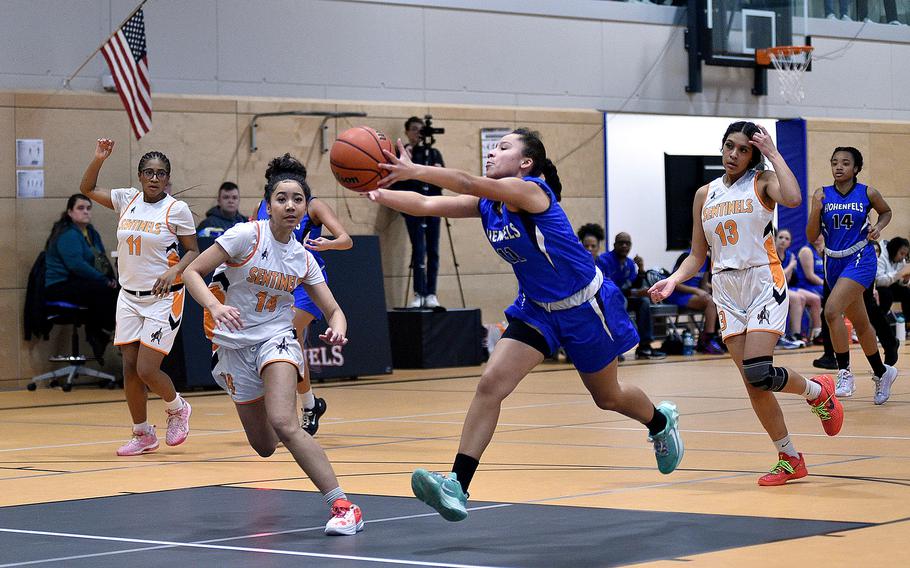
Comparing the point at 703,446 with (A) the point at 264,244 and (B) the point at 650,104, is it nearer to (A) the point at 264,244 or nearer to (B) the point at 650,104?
(A) the point at 264,244

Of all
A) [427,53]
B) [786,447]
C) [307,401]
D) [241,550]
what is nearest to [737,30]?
[427,53]

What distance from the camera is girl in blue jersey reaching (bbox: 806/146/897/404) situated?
1155 cm

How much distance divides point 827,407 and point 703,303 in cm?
1044

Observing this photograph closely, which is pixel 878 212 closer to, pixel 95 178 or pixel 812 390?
pixel 812 390

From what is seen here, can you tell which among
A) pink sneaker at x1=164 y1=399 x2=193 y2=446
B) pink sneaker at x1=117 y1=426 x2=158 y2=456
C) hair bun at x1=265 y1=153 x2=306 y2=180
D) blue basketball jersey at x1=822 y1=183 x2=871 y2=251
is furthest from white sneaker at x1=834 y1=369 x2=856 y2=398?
pink sneaker at x1=117 y1=426 x2=158 y2=456

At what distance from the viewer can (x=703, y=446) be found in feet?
29.8

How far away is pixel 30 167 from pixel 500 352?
10497mm

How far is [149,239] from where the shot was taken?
383 inches

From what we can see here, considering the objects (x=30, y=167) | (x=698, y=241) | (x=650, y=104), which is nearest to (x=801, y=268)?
(x=650, y=104)

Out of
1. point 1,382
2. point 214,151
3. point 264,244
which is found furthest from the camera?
point 214,151

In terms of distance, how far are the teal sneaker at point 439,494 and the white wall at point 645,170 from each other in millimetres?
14968

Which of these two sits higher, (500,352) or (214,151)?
(214,151)

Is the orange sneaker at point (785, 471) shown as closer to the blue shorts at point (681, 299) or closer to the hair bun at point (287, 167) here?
the hair bun at point (287, 167)

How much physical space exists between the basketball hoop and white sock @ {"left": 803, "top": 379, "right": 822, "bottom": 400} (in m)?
14.1
